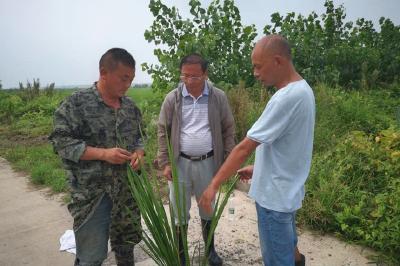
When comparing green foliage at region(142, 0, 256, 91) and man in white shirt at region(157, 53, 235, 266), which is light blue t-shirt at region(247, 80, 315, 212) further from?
green foliage at region(142, 0, 256, 91)

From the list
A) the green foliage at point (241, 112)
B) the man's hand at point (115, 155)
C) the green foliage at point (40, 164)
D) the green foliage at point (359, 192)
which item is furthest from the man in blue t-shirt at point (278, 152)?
the green foliage at point (40, 164)

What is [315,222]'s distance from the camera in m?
3.73

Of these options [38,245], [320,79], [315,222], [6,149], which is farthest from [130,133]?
[6,149]

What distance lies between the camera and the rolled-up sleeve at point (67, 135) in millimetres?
2172

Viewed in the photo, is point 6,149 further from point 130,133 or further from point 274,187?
point 274,187

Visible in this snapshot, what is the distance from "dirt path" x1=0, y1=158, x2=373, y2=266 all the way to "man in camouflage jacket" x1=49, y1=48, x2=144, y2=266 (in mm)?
813

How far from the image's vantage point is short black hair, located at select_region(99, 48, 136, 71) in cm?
220

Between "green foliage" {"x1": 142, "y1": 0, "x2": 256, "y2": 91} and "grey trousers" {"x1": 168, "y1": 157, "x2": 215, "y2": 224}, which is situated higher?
"green foliage" {"x1": 142, "y1": 0, "x2": 256, "y2": 91}

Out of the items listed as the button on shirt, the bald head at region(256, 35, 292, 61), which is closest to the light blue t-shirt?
the bald head at region(256, 35, 292, 61)

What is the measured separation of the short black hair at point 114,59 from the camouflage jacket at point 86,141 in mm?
216

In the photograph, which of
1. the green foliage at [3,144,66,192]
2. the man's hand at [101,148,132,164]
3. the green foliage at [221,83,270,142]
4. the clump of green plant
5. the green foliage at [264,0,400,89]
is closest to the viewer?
the clump of green plant

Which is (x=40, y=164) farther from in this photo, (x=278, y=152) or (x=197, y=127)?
(x=278, y=152)

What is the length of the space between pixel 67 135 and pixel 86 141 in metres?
0.14

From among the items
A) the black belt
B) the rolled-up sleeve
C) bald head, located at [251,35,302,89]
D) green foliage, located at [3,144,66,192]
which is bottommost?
green foliage, located at [3,144,66,192]
